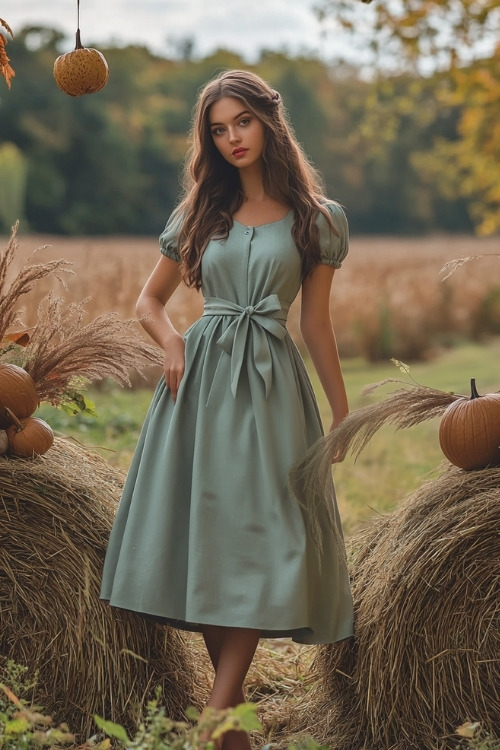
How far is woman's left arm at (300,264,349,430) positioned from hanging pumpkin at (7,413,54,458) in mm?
851

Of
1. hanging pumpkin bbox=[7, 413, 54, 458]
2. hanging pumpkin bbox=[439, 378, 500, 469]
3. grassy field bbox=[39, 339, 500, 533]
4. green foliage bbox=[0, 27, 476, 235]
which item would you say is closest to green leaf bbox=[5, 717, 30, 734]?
hanging pumpkin bbox=[7, 413, 54, 458]

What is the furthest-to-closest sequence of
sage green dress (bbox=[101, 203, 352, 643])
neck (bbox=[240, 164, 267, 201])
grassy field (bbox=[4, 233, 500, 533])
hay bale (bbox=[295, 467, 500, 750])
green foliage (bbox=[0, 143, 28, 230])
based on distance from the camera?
green foliage (bbox=[0, 143, 28, 230])
grassy field (bbox=[4, 233, 500, 533])
neck (bbox=[240, 164, 267, 201])
sage green dress (bbox=[101, 203, 352, 643])
hay bale (bbox=[295, 467, 500, 750])

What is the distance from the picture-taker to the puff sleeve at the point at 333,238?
10.3 feet

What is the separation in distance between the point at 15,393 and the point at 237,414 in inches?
25.9

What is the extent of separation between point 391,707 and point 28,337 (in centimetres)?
154

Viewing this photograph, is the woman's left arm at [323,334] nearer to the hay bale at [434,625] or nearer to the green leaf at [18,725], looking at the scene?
the hay bale at [434,625]

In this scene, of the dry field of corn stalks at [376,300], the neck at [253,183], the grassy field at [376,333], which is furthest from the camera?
the dry field of corn stalks at [376,300]

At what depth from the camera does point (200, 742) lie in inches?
97.7

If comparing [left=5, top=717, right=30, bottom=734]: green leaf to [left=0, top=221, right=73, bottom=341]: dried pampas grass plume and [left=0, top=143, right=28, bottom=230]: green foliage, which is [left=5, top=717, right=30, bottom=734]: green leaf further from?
[left=0, top=143, right=28, bottom=230]: green foliage

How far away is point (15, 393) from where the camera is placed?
307cm

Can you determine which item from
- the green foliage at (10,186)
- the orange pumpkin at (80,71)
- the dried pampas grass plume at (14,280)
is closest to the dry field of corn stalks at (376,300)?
the dried pampas grass plume at (14,280)

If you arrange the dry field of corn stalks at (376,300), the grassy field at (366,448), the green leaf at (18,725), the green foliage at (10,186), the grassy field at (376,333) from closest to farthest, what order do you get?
1. the green leaf at (18,725)
2. the grassy field at (366,448)
3. the grassy field at (376,333)
4. the dry field of corn stalks at (376,300)
5. the green foliage at (10,186)

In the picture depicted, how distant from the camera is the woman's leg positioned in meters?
2.87

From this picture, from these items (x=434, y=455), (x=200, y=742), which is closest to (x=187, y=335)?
(x=200, y=742)
